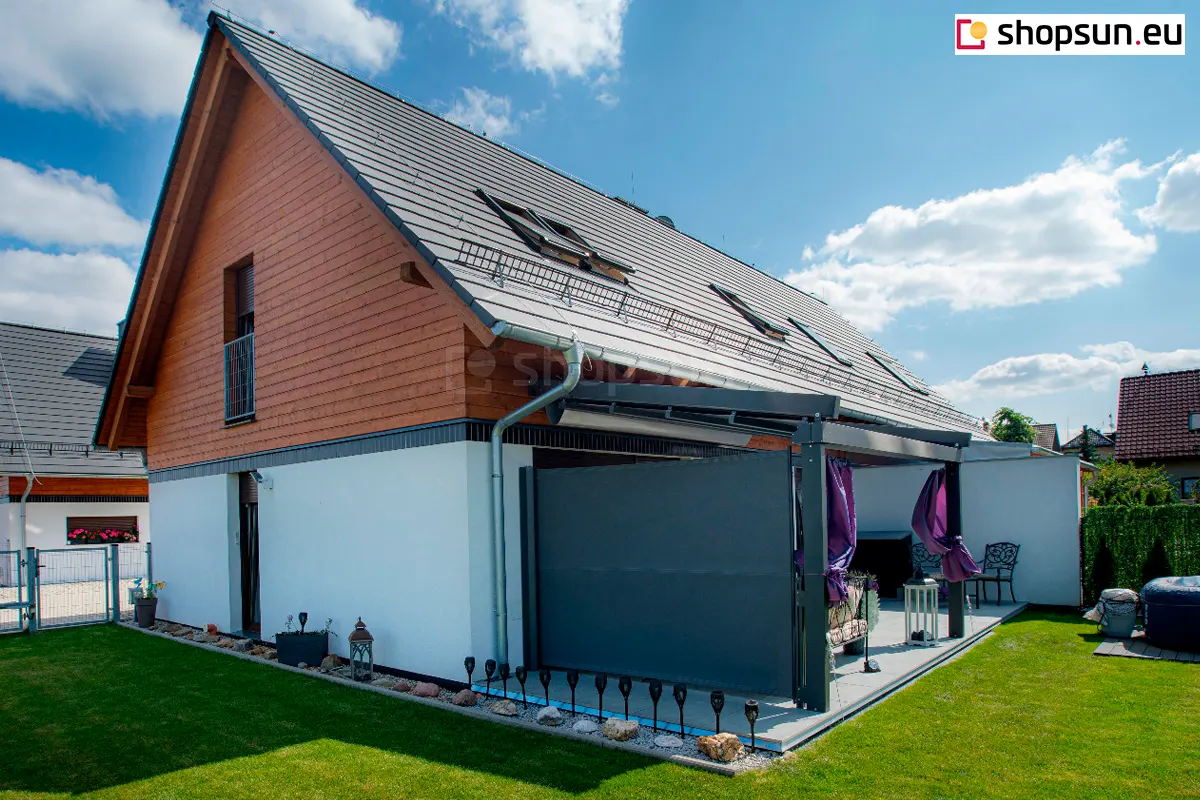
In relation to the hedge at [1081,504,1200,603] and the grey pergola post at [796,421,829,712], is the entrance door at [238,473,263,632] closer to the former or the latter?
the grey pergola post at [796,421,829,712]

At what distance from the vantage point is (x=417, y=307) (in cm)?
780

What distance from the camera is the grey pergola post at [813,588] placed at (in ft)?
20.0

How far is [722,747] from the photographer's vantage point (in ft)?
16.8

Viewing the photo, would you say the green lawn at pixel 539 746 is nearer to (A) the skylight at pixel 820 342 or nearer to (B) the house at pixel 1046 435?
(A) the skylight at pixel 820 342

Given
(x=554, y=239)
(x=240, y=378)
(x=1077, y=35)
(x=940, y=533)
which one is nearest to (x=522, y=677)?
(x=554, y=239)

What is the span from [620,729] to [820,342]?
11.2 m

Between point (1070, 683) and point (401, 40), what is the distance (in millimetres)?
11977

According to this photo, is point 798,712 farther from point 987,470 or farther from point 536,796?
Result: point 987,470

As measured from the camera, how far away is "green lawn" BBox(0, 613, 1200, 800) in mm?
4773

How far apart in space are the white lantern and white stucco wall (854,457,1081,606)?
465 centimetres

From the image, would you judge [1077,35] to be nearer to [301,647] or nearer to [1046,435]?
[301,647]

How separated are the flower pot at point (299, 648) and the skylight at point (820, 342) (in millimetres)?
10361

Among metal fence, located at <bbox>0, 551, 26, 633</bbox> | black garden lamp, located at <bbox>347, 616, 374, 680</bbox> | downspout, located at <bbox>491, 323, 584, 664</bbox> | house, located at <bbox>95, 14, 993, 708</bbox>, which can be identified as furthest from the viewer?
metal fence, located at <bbox>0, 551, 26, 633</bbox>

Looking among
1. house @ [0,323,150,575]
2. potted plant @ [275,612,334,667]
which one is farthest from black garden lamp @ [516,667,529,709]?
house @ [0,323,150,575]
